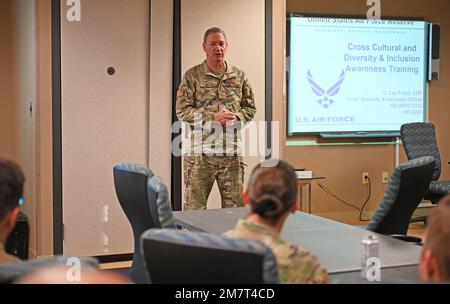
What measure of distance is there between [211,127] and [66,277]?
2.99m

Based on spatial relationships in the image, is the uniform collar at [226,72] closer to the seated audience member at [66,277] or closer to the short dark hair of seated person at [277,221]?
the short dark hair of seated person at [277,221]

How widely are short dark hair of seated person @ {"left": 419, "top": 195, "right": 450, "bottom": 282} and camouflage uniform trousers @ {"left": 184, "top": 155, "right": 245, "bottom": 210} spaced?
9.72 ft

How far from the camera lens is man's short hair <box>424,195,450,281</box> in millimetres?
1354

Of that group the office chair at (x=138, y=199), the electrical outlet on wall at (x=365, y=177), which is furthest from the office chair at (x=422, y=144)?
the office chair at (x=138, y=199)

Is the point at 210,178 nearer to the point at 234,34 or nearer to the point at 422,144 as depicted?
the point at 234,34

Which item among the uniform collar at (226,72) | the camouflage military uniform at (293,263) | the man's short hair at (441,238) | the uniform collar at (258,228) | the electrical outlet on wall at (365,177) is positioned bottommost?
the electrical outlet on wall at (365,177)

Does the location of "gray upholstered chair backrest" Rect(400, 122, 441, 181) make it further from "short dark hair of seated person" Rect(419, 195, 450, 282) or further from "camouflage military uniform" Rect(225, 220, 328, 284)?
"short dark hair of seated person" Rect(419, 195, 450, 282)

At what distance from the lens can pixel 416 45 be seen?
268 inches

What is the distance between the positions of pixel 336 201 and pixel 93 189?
271cm

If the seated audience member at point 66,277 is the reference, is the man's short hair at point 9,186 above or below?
above

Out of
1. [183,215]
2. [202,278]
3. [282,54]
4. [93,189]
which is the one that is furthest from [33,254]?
[202,278]

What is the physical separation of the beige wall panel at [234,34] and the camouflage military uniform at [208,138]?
77 cm

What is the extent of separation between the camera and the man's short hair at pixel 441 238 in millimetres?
1354
